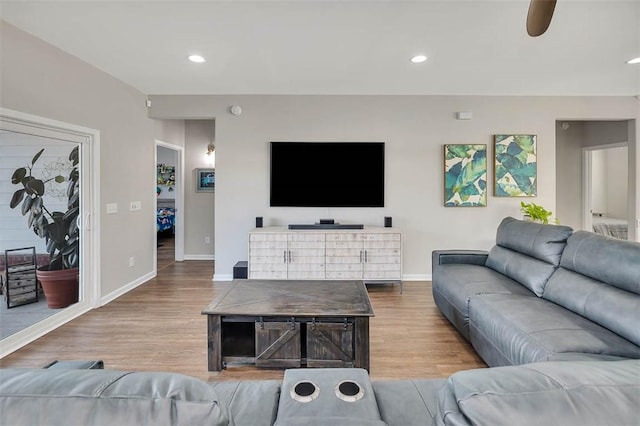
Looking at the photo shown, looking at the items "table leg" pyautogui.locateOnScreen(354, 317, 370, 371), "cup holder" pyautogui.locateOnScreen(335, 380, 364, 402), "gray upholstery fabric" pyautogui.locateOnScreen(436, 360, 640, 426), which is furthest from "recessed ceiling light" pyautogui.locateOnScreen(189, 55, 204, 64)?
"gray upholstery fabric" pyautogui.locateOnScreen(436, 360, 640, 426)

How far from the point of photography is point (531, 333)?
1.86 meters

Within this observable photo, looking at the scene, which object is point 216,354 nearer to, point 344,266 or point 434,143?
point 344,266

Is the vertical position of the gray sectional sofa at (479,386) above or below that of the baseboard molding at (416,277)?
above

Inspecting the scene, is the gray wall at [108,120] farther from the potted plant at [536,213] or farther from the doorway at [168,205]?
the potted plant at [536,213]

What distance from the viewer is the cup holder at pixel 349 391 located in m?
0.96

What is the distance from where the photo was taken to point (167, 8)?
243cm

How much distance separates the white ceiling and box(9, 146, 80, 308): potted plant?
1.26m

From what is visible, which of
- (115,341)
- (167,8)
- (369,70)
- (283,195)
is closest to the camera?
(167,8)

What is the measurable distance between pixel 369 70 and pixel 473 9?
135cm

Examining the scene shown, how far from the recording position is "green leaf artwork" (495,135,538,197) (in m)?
4.60

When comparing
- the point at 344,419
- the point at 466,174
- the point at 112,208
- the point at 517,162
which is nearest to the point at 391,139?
the point at 466,174

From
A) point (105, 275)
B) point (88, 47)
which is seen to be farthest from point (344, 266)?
point (88, 47)

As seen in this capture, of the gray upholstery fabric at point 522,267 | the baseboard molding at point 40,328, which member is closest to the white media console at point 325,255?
the gray upholstery fabric at point 522,267

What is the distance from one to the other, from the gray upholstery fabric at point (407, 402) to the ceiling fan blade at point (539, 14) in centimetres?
191
